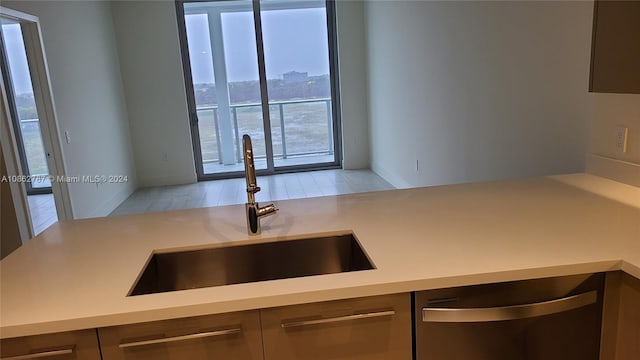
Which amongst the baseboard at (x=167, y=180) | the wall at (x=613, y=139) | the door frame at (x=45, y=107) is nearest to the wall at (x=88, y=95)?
the door frame at (x=45, y=107)

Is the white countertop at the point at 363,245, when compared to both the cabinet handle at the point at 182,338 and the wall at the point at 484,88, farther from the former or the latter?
the wall at the point at 484,88

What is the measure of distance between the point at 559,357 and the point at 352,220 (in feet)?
2.39

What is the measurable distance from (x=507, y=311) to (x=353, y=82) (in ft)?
18.9

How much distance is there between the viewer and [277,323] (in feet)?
3.57

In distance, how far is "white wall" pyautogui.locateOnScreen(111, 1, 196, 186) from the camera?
601 centimetres

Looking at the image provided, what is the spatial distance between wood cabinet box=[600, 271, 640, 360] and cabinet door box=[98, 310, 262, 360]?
93 cm

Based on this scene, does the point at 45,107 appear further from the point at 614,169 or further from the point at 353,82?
the point at 614,169

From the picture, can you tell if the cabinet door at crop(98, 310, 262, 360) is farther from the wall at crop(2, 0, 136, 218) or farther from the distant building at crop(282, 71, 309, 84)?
the distant building at crop(282, 71, 309, 84)

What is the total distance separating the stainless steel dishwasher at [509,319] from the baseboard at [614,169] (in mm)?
845

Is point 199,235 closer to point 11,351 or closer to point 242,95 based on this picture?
point 11,351

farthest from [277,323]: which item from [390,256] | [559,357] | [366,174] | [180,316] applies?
[366,174]

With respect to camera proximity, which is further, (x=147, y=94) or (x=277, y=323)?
(x=147, y=94)

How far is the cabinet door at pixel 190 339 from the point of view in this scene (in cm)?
104

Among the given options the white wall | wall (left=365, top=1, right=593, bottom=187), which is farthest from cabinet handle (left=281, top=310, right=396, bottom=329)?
the white wall
